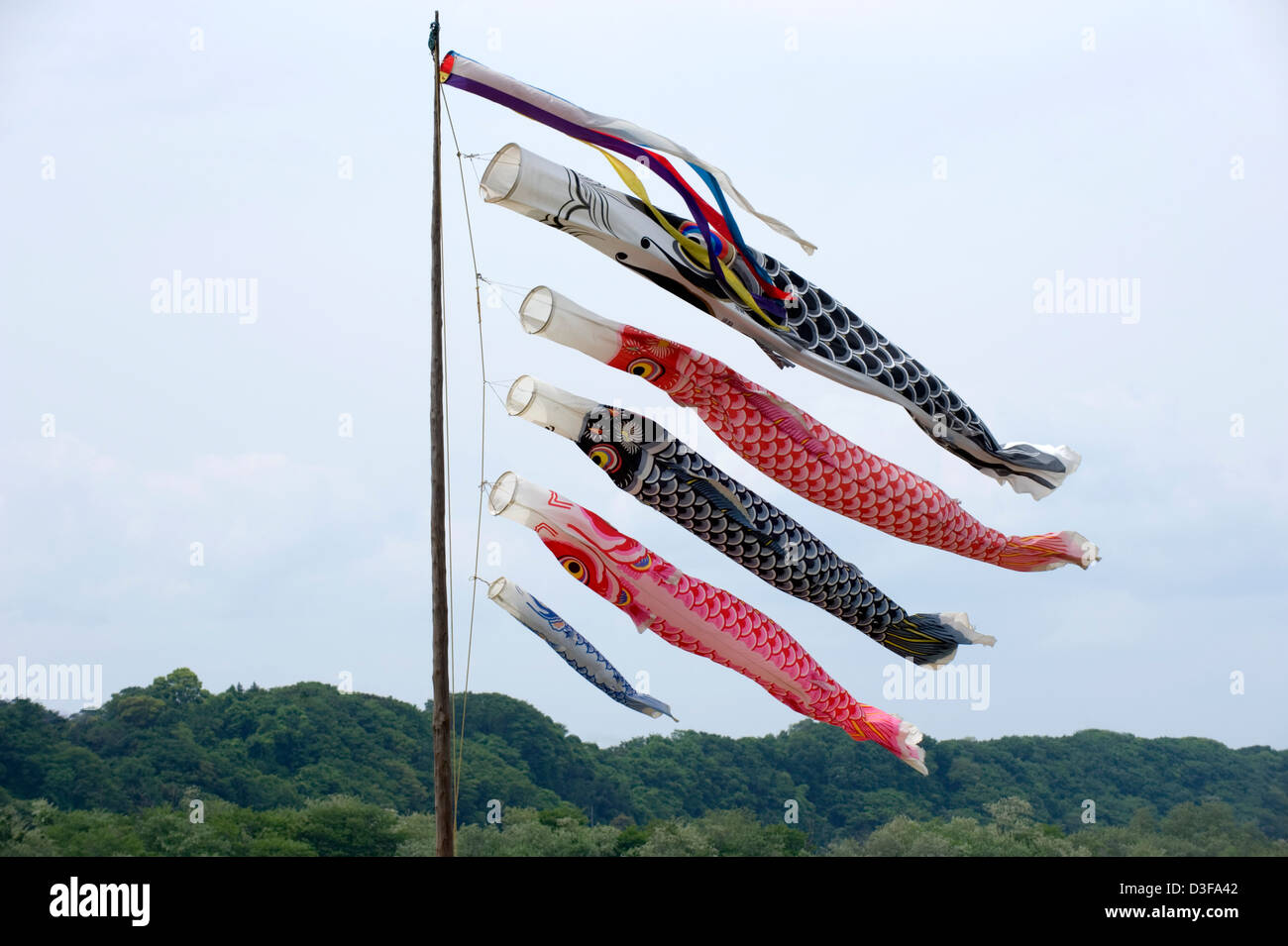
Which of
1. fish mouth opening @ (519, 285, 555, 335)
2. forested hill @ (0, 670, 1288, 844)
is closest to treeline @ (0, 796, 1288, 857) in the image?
forested hill @ (0, 670, 1288, 844)

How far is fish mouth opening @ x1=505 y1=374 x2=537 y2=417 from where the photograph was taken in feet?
24.7

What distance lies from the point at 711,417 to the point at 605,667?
1746 millimetres

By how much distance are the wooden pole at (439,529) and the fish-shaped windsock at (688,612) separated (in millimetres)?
481

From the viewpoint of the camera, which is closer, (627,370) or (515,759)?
(627,370)

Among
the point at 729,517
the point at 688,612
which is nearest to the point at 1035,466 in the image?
the point at 729,517

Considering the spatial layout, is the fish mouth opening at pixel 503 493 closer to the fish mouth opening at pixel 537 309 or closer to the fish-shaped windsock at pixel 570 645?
the fish-shaped windsock at pixel 570 645

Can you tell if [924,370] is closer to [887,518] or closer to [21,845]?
[887,518]

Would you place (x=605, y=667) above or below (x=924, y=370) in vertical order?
below

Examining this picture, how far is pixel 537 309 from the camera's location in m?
7.45

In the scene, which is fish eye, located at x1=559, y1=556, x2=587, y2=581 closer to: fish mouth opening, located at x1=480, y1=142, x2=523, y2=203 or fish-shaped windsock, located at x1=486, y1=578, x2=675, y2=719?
fish-shaped windsock, located at x1=486, y1=578, x2=675, y2=719

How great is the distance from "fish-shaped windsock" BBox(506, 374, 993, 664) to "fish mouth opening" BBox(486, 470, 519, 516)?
38 cm

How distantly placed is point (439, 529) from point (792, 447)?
2.18 metres

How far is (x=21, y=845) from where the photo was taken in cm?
1433
